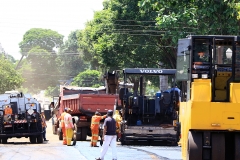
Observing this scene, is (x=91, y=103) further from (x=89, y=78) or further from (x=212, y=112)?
(x=89, y=78)

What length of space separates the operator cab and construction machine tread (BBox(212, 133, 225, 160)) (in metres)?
0.78

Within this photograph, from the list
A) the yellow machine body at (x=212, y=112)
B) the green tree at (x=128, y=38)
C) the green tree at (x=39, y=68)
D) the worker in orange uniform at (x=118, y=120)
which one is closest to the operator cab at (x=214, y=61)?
the yellow machine body at (x=212, y=112)

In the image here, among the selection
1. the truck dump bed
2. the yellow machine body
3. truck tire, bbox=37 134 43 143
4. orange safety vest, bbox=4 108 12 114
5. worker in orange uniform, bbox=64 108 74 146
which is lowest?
truck tire, bbox=37 134 43 143

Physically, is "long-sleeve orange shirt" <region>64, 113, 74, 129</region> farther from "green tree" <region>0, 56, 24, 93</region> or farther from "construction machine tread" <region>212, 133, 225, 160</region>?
"green tree" <region>0, 56, 24, 93</region>

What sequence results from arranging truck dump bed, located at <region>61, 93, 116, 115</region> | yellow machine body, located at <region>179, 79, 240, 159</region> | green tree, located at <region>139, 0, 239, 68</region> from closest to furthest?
yellow machine body, located at <region>179, 79, 240, 159</region> → green tree, located at <region>139, 0, 239, 68</region> → truck dump bed, located at <region>61, 93, 116, 115</region>

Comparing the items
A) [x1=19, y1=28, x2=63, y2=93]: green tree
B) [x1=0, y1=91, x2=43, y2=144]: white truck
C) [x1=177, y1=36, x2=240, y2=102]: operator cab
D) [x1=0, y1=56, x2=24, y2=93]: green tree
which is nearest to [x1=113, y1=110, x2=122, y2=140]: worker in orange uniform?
[x1=0, y1=91, x2=43, y2=144]: white truck

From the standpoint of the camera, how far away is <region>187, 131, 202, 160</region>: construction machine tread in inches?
510

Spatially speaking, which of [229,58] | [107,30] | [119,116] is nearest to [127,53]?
[107,30]

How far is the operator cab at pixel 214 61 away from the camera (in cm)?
1338

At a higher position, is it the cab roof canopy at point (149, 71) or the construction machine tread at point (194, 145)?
the cab roof canopy at point (149, 71)

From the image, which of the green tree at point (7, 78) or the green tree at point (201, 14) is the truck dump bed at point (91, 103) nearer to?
the green tree at point (201, 14)

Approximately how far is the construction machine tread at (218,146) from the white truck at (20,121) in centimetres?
1718

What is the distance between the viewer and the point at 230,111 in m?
12.8

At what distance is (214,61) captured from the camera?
44.0 feet
